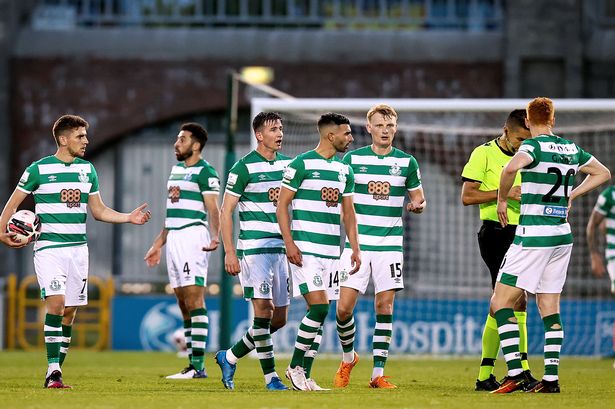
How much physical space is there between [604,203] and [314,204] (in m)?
5.57

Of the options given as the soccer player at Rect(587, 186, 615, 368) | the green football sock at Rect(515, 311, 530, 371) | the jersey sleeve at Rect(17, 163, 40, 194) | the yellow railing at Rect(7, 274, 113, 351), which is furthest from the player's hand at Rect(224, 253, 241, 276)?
the yellow railing at Rect(7, 274, 113, 351)

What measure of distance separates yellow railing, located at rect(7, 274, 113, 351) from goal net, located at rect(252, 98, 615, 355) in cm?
432

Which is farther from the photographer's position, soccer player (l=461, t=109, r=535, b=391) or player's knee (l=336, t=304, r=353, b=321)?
player's knee (l=336, t=304, r=353, b=321)

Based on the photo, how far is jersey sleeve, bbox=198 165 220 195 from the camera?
11.6m

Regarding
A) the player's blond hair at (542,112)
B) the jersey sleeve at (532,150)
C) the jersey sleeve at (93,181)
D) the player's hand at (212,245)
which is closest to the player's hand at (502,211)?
the jersey sleeve at (532,150)

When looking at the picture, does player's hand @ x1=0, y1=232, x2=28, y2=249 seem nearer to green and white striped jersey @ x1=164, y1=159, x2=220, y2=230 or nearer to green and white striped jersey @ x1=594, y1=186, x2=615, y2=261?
green and white striped jersey @ x1=164, y1=159, x2=220, y2=230

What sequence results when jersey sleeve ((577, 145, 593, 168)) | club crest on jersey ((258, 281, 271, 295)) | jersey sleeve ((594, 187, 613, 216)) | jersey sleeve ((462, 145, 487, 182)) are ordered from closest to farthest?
jersey sleeve ((577, 145, 593, 168))
club crest on jersey ((258, 281, 271, 295))
jersey sleeve ((462, 145, 487, 182))
jersey sleeve ((594, 187, 613, 216))

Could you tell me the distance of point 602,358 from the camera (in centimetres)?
1734

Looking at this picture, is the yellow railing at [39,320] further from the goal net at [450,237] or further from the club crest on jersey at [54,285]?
the club crest on jersey at [54,285]

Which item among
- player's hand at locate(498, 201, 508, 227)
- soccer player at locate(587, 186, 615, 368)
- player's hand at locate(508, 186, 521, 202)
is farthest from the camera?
soccer player at locate(587, 186, 615, 368)

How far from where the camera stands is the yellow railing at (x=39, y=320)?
21031mm

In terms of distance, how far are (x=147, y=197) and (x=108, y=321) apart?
3.54 metres

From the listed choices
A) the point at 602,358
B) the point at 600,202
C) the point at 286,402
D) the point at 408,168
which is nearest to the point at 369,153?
the point at 408,168

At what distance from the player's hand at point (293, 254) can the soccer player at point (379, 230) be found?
94 centimetres
